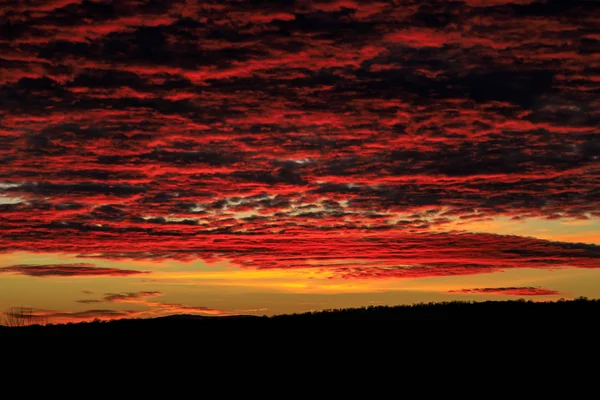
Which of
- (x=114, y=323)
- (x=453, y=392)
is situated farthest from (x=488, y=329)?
(x=114, y=323)

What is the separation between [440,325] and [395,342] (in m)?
2.85

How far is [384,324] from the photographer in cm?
2294

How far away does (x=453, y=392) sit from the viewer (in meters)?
15.2

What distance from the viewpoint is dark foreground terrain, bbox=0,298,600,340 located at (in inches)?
838

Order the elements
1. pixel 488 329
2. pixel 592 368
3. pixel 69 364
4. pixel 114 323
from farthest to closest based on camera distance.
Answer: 1. pixel 114 323
2. pixel 488 329
3. pixel 69 364
4. pixel 592 368

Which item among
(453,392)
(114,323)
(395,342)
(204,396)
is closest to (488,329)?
(395,342)

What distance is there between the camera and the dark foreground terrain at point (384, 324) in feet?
69.9

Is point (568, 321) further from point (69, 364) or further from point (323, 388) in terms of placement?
point (69, 364)

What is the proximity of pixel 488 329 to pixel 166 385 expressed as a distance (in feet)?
32.5

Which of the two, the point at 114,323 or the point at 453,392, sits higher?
the point at 114,323

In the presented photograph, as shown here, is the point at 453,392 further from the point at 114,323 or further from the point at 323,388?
the point at 114,323

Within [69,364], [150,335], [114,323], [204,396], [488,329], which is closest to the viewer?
[204,396]

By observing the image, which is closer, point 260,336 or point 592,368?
point 592,368

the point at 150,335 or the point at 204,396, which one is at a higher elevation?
the point at 150,335
